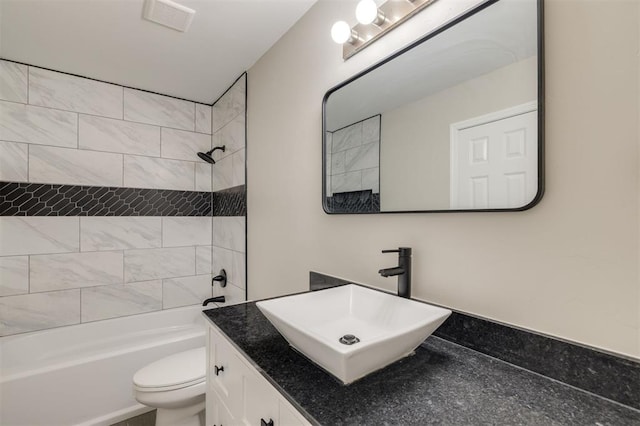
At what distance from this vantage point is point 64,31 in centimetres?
179

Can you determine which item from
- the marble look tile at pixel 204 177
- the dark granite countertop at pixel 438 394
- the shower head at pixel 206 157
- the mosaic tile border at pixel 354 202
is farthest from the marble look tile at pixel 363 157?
the marble look tile at pixel 204 177

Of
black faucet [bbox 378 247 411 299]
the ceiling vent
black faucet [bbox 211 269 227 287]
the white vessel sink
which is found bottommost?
black faucet [bbox 211 269 227 287]

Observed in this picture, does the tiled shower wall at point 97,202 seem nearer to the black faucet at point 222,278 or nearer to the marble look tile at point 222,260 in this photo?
the marble look tile at point 222,260

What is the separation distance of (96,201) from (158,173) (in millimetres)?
522

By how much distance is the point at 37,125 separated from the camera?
221 cm

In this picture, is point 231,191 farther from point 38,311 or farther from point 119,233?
point 38,311

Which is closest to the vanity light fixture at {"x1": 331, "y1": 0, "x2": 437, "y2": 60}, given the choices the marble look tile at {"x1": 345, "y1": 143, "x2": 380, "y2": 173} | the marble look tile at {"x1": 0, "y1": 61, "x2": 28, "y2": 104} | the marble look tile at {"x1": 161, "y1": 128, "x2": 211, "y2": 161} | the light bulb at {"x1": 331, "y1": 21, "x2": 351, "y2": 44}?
the light bulb at {"x1": 331, "y1": 21, "x2": 351, "y2": 44}

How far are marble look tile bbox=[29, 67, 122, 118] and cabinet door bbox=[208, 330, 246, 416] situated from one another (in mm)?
2292

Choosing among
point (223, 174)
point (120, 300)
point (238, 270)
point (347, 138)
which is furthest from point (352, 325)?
point (120, 300)

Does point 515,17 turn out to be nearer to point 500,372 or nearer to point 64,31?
point 500,372

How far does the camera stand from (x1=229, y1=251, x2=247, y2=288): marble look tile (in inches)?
90.5

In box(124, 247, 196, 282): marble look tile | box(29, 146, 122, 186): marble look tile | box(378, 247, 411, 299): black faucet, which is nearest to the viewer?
box(378, 247, 411, 299): black faucet

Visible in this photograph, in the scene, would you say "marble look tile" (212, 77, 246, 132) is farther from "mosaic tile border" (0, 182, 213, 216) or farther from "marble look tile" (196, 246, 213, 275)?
"marble look tile" (196, 246, 213, 275)

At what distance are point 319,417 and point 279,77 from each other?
1.81 metres
